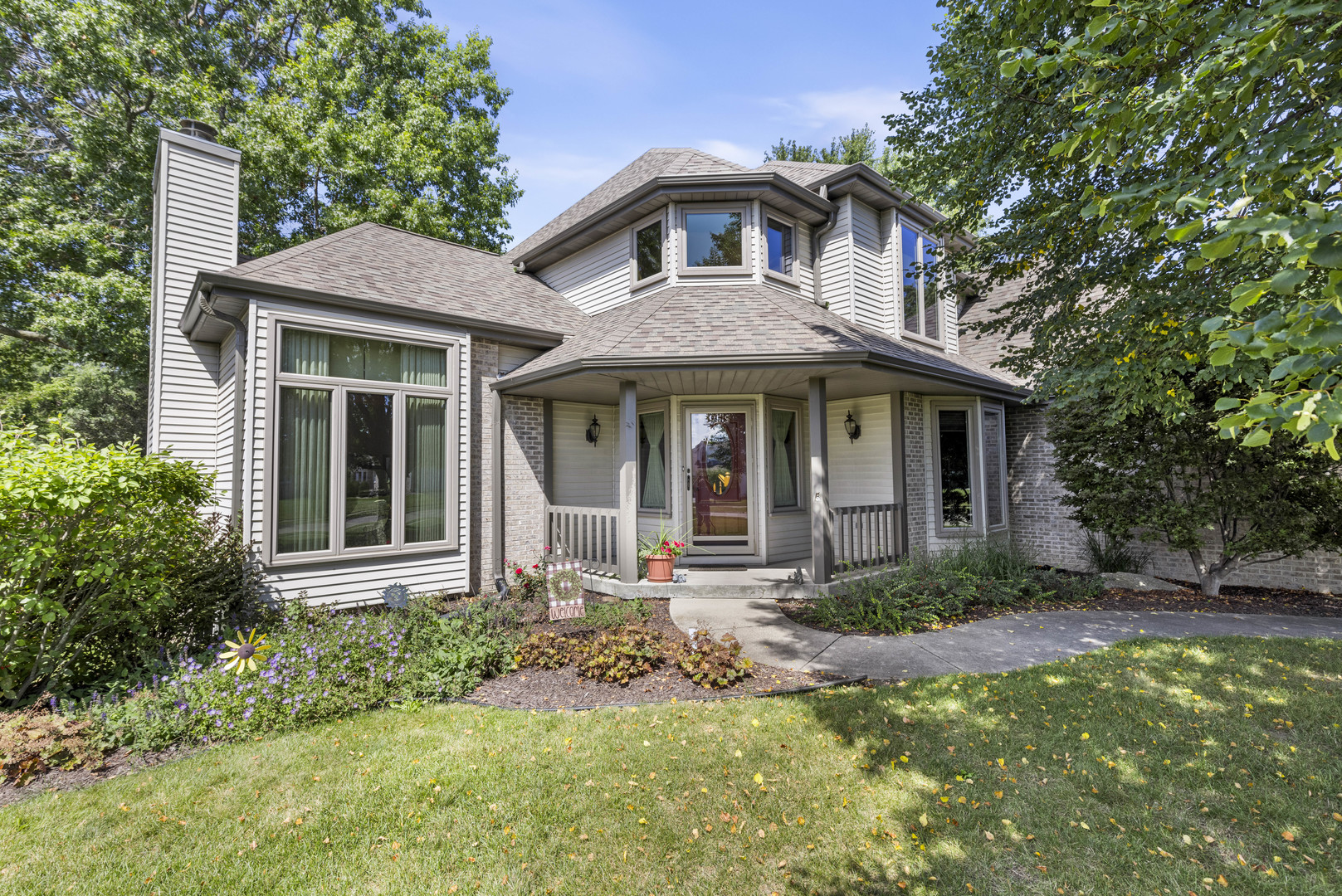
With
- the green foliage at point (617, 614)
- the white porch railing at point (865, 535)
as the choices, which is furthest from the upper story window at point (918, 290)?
the green foliage at point (617, 614)

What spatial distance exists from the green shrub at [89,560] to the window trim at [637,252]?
650cm

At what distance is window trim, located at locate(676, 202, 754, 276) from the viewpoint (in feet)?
29.4

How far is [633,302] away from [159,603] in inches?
277

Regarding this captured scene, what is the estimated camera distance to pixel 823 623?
6.24 m

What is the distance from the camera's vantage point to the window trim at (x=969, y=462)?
9.61 metres

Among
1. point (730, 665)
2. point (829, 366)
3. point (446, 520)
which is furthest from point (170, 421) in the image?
point (829, 366)

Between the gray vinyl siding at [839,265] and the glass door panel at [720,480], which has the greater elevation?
the gray vinyl siding at [839,265]

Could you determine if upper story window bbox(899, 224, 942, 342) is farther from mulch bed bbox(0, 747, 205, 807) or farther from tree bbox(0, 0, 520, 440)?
tree bbox(0, 0, 520, 440)

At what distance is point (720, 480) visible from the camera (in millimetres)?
8797

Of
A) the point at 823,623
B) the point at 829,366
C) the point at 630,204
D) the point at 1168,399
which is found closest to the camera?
the point at 1168,399

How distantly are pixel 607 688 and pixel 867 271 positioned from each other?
839 centimetres

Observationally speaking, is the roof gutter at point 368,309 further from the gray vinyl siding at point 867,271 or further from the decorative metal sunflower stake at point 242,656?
the gray vinyl siding at point 867,271

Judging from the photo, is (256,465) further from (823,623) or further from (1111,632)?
(1111,632)

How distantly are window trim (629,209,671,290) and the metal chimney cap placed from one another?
6080mm
